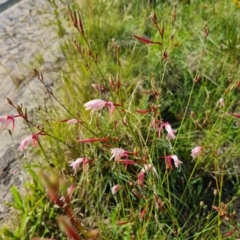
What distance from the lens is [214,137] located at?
8.31 feet

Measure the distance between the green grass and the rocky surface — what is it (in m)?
0.15

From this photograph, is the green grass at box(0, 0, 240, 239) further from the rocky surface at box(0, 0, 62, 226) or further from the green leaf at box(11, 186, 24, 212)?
the rocky surface at box(0, 0, 62, 226)

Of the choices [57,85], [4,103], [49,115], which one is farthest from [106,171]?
[4,103]

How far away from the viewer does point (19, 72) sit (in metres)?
3.54

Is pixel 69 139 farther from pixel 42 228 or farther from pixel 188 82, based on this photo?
pixel 188 82

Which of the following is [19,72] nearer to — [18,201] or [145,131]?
[145,131]

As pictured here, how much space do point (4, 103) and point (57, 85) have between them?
1.42ft

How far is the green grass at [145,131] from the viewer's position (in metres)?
→ 1.83

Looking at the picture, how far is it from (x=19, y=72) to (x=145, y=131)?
1.44 m

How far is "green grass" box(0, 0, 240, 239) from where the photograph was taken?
1.83m

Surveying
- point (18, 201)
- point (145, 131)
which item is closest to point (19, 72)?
point (145, 131)

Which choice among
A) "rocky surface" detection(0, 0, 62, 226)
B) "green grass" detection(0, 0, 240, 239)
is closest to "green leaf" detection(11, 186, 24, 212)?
"green grass" detection(0, 0, 240, 239)

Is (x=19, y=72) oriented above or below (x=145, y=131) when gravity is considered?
above

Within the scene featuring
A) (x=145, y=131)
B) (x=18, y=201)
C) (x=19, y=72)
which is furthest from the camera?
(x=19, y=72)
